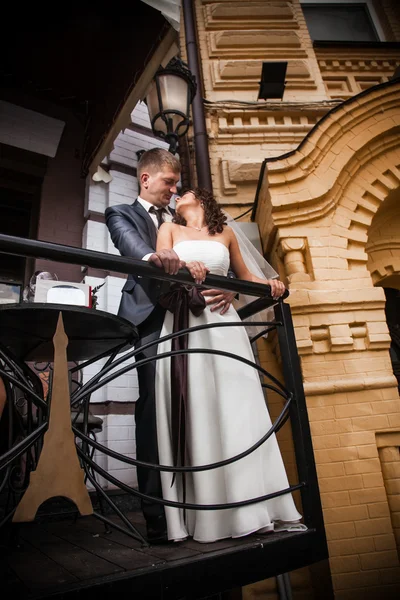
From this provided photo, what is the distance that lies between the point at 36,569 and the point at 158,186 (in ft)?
6.69

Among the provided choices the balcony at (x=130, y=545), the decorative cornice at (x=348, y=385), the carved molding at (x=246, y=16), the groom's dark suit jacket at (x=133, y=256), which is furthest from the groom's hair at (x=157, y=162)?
the carved molding at (x=246, y=16)

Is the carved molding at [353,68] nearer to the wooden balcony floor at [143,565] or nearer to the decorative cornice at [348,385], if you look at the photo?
the decorative cornice at [348,385]

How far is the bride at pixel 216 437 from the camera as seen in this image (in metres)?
1.69

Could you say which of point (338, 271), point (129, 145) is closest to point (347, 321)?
point (338, 271)

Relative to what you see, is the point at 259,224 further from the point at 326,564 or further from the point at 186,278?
the point at 326,564

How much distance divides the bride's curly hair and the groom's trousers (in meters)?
0.65

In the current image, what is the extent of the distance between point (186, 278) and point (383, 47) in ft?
19.5

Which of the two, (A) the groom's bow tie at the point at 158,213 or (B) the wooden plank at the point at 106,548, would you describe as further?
(A) the groom's bow tie at the point at 158,213

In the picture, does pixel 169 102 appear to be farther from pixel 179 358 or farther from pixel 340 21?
pixel 340 21

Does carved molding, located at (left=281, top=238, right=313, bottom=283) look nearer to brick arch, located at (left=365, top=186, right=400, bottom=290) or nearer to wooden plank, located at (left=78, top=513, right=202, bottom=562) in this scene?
brick arch, located at (left=365, top=186, right=400, bottom=290)

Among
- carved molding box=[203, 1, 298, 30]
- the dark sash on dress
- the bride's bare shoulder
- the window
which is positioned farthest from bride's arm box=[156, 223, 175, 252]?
the window

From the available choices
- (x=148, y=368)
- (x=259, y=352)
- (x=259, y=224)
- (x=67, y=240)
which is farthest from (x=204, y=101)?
(x=148, y=368)

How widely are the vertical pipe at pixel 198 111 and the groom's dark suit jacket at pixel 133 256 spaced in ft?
6.81

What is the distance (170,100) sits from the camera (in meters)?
3.57
